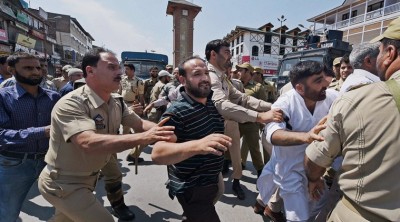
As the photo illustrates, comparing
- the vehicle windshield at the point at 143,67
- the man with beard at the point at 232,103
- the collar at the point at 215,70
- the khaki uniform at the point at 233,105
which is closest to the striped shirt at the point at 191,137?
the man with beard at the point at 232,103

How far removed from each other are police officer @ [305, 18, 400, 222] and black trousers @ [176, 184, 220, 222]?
91 centimetres

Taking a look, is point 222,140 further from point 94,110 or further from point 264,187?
point 264,187

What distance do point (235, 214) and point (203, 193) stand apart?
156 centimetres

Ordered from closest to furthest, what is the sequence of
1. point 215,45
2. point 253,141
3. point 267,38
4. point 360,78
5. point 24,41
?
point 360,78 → point 215,45 → point 253,141 → point 24,41 → point 267,38

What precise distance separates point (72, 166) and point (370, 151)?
188cm

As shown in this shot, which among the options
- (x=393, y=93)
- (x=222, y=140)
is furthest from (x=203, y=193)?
(x=393, y=93)

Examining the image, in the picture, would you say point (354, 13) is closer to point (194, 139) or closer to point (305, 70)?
point (305, 70)

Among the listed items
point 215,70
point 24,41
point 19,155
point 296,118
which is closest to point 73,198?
point 19,155

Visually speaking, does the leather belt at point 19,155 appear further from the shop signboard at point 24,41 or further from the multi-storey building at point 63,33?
the multi-storey building at point 63,33

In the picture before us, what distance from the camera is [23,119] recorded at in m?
2.26

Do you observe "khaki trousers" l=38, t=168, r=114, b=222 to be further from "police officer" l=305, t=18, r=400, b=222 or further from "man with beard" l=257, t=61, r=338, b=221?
"police officer" l=305, t=18, r=400, b=222

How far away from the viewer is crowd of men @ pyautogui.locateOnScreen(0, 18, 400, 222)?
112cm

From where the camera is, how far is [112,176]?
305 centimetres

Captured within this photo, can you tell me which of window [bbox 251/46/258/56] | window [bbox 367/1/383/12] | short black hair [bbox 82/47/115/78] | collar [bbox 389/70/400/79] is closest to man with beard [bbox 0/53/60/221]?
short black hair [bbox 82/47/115/78]
